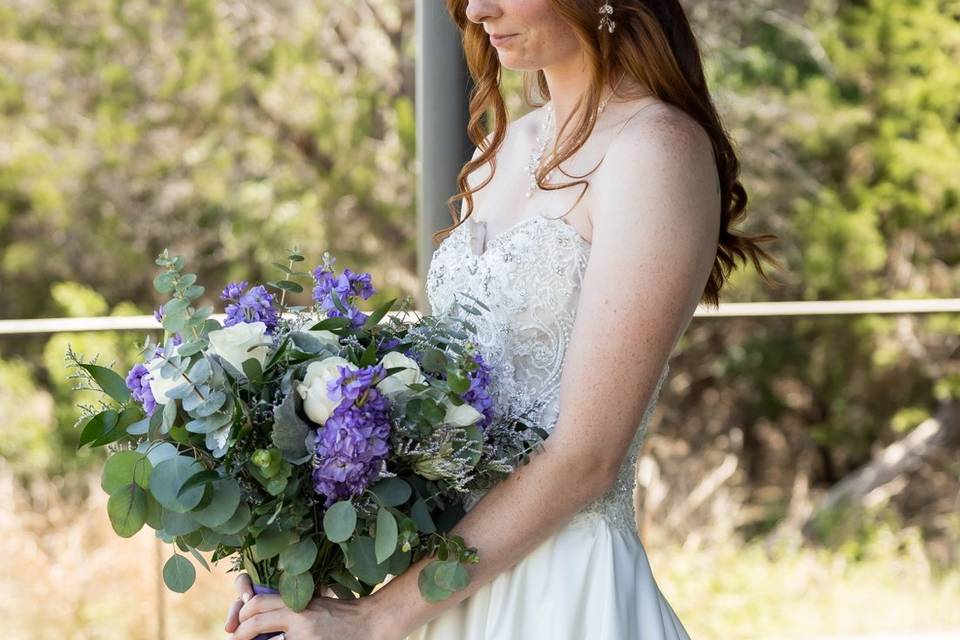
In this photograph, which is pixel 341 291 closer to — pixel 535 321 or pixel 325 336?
pixel 325 336

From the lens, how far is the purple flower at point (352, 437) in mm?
1327

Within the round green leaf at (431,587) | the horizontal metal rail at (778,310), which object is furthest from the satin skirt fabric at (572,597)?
the horizontal metal rail at (778,310)

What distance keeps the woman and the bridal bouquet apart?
0.28 feet

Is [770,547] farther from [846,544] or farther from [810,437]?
[810,437]

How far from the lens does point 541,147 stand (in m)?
1.90

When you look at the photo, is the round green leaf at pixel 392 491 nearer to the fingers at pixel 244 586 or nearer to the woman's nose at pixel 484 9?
the fingers at pixel 244 586

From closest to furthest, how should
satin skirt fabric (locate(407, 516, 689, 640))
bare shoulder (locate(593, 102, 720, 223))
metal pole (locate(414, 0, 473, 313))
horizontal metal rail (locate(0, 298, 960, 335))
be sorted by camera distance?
bare shoulder (locate(593, 102, 720, 223))
satin skirt fabric (locate(407, 516, 689, 640))
metal pole (locate(414, 0, 473, 313))
horizontal metal rail (locate(0, 298, 960, 335))

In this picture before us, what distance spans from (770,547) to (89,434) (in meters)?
5.96

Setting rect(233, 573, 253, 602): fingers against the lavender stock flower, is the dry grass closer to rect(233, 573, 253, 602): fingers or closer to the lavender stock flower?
rect(233, 573, 253, 602): fingers

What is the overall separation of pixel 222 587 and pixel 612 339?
3687mm

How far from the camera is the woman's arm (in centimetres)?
152

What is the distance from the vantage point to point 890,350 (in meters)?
7.50

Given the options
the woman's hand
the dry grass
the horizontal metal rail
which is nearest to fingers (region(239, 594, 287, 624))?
the woman's hand

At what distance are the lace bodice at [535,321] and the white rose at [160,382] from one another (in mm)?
435
